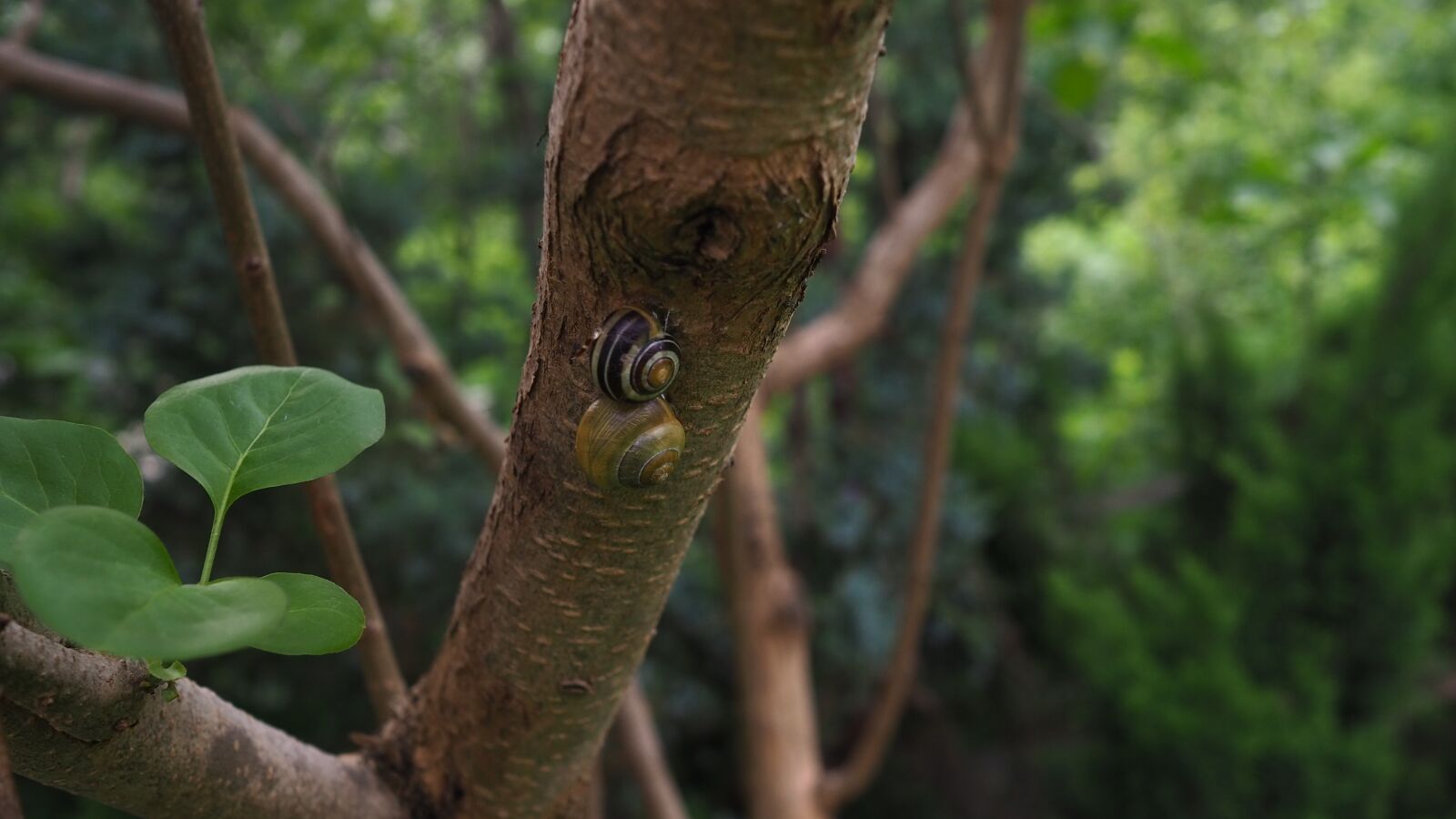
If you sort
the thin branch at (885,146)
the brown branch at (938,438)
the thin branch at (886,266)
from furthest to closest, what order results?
1. the thin branch at (885,146)
2. the thin branch at (886,266)
3. the brown branch at (938,438)

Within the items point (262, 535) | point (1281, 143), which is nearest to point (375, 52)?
point (262, 535)

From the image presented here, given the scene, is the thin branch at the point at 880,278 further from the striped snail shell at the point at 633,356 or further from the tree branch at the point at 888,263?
the striped snail shell at the point at 633,356

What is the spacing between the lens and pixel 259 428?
20.1 inches

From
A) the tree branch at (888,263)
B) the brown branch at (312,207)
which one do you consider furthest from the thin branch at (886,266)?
the brown branch at (312,207)

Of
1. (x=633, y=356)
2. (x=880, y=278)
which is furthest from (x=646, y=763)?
(x=633, y=356)

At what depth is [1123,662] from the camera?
279 centimetres

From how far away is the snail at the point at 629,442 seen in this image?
0.44m

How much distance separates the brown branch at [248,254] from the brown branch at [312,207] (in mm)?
805

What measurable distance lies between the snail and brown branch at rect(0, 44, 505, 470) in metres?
1.17

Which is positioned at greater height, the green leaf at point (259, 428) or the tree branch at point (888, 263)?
the green leaf at point (259, 428)

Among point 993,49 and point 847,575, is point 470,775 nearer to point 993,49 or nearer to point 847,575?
point 993,49

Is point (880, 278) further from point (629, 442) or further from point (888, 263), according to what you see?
point (629, 442)

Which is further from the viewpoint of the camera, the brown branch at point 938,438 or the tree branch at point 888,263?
the tree branch at point 888,263

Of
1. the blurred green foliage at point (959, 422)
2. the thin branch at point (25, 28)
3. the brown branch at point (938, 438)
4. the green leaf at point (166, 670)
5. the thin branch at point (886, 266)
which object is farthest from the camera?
the blurred green foliage at point (959, 422)
